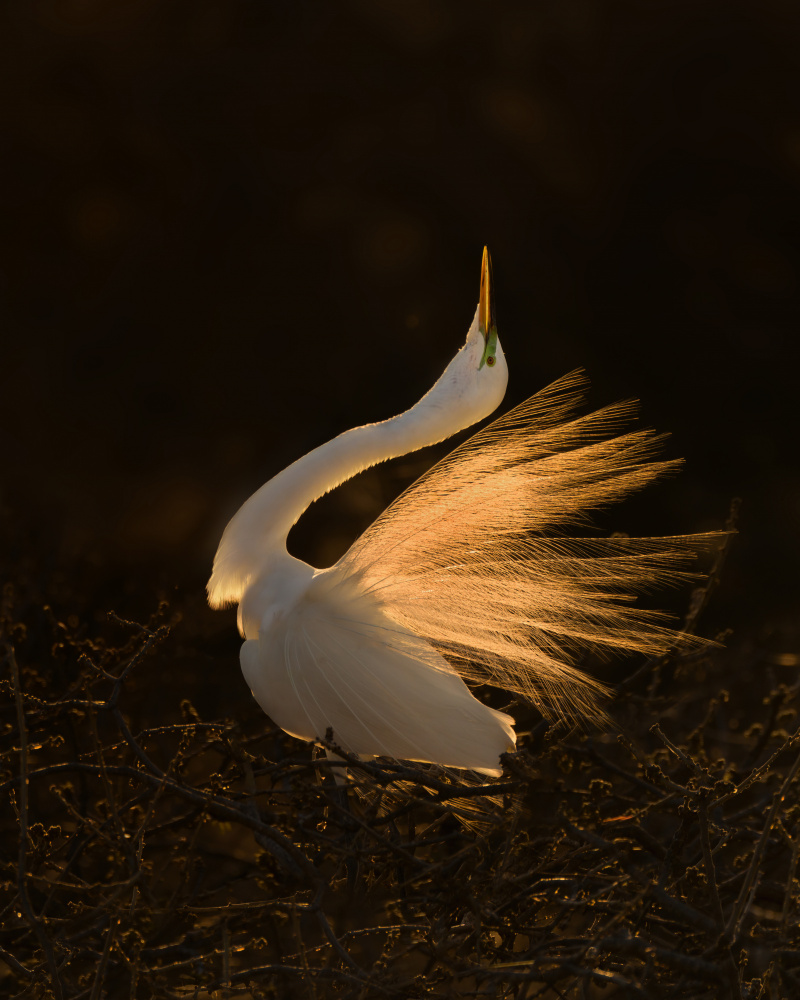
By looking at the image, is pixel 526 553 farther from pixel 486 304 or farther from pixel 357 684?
pixel 486 304

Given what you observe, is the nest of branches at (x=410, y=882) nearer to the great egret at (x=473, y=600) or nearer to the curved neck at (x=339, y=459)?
the great egret at (x=473, y=600)

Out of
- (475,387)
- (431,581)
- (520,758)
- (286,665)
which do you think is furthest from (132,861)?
(475,387)

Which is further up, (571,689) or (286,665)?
(286,665)

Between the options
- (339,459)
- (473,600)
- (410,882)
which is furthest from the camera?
(339,459)

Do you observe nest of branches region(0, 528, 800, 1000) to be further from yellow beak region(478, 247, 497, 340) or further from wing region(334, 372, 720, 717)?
yellow beak region(478, 247, 497, 340)

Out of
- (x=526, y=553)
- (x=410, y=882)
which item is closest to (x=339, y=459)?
(x=526, y=553)

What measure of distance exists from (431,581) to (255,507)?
405 millimetres

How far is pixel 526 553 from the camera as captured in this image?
5.81 feet

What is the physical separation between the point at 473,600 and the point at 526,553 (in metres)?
0.14

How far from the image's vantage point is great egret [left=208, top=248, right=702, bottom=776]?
168 cm

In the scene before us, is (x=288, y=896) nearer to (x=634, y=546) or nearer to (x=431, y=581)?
(x=431, y=581)

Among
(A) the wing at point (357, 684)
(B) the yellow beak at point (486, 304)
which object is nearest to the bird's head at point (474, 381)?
(B) the yellow beak at point (486, 304)

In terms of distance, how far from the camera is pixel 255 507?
6.33ft

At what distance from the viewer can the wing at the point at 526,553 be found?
1685 millimetres
